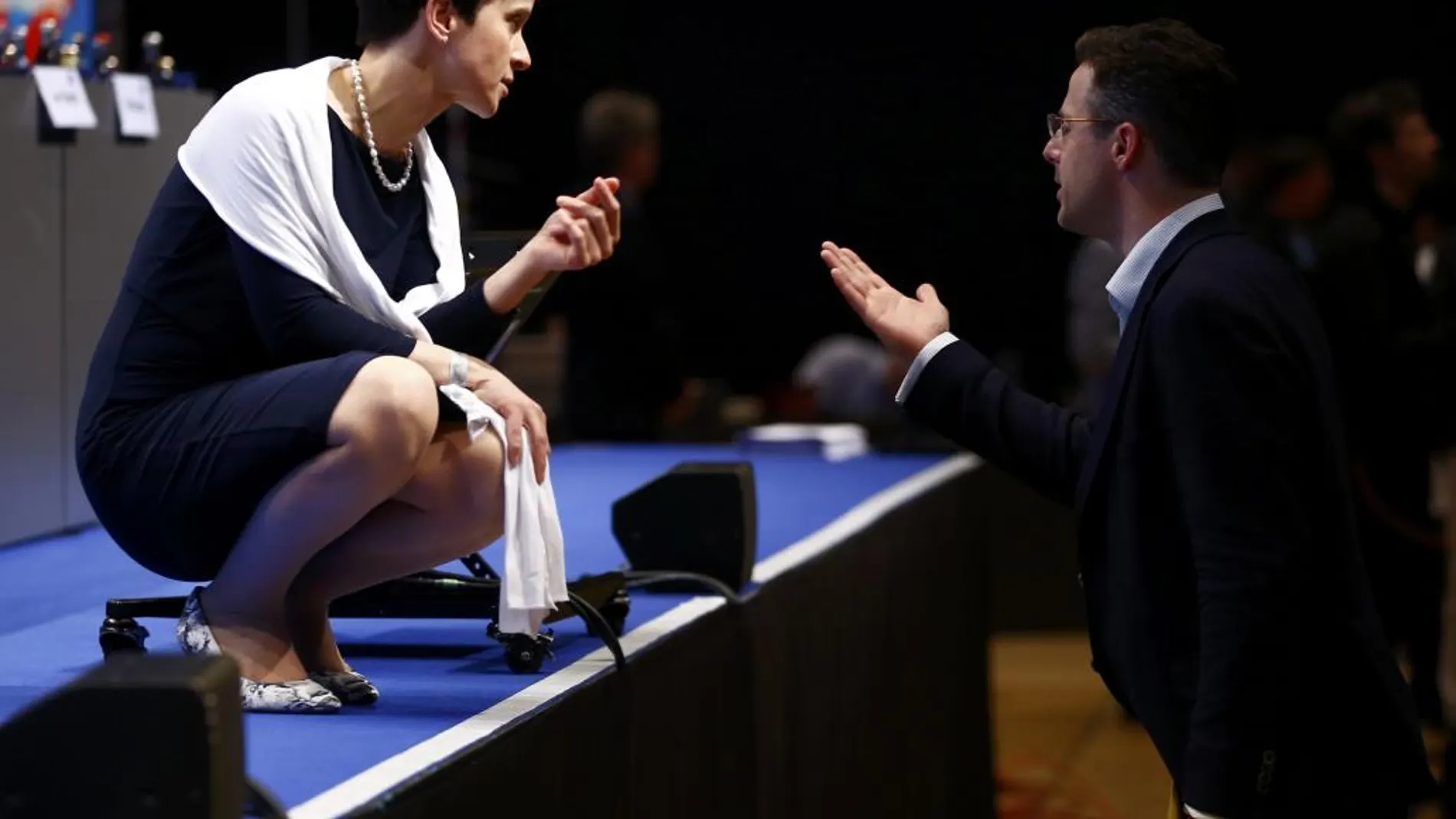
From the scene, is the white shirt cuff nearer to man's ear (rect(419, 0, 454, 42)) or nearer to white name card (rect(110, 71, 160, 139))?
man's ear (rect(419, 0, 454, 42))

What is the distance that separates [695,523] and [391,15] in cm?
103

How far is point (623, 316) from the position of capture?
5570 mm

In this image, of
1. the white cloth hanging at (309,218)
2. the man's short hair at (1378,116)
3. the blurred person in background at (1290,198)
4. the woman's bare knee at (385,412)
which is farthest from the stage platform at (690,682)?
the man's short hair at (1378,116)

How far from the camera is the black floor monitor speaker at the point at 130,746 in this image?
4.67 feet

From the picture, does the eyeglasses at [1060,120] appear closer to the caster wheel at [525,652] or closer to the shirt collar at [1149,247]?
the shirt collar at [1149,247]

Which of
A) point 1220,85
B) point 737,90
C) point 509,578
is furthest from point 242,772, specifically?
point 737,90

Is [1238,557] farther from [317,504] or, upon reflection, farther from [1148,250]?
[317,504]

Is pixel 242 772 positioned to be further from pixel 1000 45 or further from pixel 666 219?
pixel 666 219

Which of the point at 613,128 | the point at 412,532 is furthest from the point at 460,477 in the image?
the point at 613,128

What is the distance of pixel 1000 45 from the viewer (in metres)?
7.21

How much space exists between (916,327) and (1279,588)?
0.59 metres

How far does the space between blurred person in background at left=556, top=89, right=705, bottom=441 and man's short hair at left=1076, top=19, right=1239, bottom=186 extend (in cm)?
304

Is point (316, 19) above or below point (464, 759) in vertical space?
above

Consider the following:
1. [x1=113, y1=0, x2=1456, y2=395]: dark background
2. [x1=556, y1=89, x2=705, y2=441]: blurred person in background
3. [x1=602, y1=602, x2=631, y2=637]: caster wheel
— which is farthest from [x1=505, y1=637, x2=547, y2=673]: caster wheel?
[x1=113, y1=0, x2=1456, y2=395]: dark background
